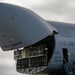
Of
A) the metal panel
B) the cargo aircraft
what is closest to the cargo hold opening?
the cargo aircraft

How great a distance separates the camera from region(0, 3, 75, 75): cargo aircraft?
4932 cm

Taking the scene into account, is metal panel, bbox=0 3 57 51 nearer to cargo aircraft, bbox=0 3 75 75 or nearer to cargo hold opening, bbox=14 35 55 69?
cargo aircraft, bbox=0 3 75 75

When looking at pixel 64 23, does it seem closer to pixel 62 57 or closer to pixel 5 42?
pixel 62 57

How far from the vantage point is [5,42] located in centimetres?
5144

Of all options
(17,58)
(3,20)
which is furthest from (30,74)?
(3,20)

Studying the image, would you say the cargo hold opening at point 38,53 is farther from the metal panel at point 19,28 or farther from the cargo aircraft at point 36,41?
the metal panel at point 19,28

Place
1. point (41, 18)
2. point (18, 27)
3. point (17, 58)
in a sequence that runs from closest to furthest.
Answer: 1. point (18, 27)
2. point (41, 18)
3. point (17, 58)

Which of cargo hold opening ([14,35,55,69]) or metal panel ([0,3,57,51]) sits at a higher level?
metal panel ([0,3,57,51])

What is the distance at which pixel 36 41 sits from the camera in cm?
4894

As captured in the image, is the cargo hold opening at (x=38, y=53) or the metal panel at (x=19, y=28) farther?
the cargo hold opening at (x=38, y=53)

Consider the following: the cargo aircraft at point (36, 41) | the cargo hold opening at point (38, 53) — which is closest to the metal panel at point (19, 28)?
the cargo aircraft at point (36, 41)

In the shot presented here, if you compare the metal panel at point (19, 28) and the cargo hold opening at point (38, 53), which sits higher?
the metal panel at point (19, 28)

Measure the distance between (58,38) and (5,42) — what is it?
25.0 ft

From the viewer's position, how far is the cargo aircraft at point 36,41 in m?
49.3
